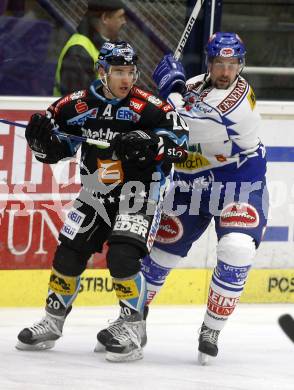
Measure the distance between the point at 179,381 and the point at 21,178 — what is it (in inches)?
73.0

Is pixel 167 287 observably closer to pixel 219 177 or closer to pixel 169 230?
pixel 169 230

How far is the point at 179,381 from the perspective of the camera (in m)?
4.94

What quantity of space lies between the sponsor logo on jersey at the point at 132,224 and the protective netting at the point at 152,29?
1.81m

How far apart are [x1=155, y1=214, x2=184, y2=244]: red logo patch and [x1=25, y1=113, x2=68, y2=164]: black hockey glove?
0.60m

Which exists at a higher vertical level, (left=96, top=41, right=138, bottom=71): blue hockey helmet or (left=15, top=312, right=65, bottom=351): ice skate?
(left=96, top=41, right=138, bottom=71): blue hockey helmet

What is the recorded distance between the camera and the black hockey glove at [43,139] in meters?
5.18

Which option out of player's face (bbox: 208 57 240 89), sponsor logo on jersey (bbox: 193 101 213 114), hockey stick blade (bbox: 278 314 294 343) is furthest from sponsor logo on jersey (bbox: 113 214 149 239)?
hockey stick blade (bbox: 278 314 294 343)

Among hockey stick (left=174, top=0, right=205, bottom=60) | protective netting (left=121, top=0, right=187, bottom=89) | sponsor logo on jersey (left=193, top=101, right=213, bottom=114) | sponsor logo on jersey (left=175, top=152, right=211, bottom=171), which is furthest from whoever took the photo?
protective netting (left=121, top=0, right=187, bottom=89)

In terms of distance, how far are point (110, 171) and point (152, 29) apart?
180cm

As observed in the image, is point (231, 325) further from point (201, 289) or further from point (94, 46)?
point (94, 46)

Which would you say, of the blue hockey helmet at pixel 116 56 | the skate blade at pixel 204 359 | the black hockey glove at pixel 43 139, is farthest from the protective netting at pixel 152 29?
the skate blade at pixel 204 359

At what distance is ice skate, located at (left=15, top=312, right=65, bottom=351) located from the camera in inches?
211

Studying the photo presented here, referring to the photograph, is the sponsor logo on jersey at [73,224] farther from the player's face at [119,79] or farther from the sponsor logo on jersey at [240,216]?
the sponsor logo on jersey at [240,216]

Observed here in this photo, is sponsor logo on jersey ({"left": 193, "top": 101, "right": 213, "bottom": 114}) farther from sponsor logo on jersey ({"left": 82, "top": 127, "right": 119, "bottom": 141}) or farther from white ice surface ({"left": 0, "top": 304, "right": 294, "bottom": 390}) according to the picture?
white ice surface ({"left": 0, "top": 304, "right": 294, "bottom": 390})
